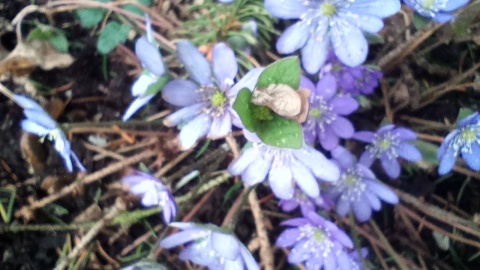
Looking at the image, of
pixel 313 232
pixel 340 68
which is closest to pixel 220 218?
pixel 313 232

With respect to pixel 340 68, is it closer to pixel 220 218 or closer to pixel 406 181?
pixel 406 181

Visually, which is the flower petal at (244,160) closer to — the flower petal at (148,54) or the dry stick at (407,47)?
the flower petal at (148,54)

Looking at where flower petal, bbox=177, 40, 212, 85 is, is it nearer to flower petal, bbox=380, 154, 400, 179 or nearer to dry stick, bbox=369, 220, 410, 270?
flower petal, bbox=380, 154, 400, 179

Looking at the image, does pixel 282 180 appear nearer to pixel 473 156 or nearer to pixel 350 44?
pixel 350 44

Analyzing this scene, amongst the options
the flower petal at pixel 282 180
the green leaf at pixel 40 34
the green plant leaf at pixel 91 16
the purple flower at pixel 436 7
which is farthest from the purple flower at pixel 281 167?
the green leaf at pixel 40 34

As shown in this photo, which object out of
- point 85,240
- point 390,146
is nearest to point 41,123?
point 85,240

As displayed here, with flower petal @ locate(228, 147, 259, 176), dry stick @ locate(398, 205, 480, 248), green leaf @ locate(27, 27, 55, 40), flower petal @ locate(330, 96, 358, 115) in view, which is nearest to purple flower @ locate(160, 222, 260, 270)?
flower petal @ locate(228, 147, 259, 176)
